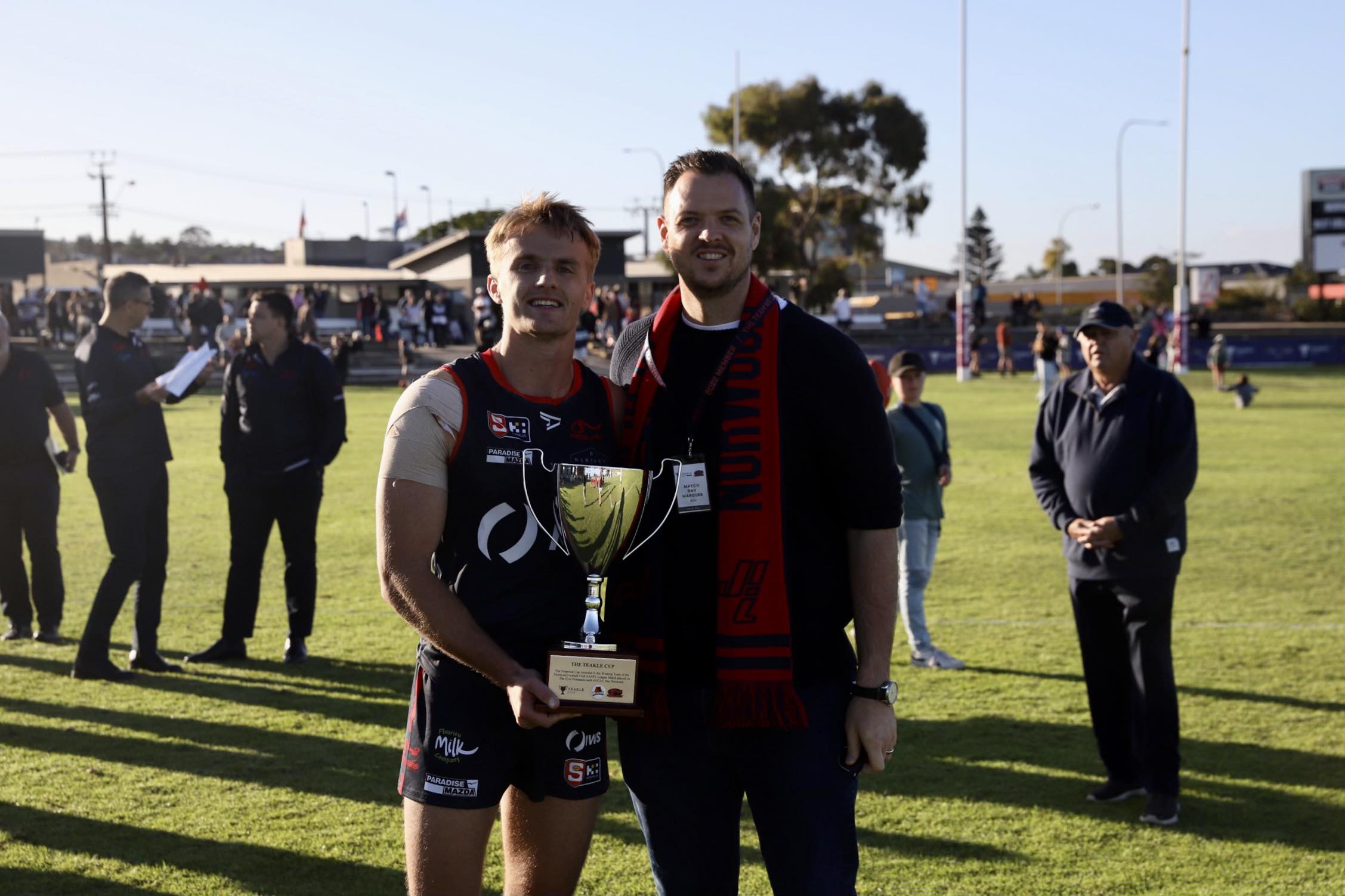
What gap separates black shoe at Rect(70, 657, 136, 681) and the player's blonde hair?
17.5 feet

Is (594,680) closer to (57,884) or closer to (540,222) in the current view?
(540,222)

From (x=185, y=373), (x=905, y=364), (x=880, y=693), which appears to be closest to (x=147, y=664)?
(x=185, y=373)

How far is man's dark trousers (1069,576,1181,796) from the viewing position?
536 centimetres

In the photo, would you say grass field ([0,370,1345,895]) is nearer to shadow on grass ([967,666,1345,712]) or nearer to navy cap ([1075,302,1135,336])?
shadow on grass ([967,666,1345,712])

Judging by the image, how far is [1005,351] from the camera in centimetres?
3931

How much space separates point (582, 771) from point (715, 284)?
3.93 ft

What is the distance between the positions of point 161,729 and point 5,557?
2.59 m

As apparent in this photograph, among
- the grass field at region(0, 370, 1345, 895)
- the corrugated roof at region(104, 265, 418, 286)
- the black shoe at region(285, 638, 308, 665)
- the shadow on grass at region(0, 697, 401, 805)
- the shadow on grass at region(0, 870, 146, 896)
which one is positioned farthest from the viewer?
the corrugated roof at region(104, 265, 418, 286)

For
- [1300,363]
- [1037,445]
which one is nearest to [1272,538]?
[1037,445]

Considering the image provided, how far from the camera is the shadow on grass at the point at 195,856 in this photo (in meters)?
4.66

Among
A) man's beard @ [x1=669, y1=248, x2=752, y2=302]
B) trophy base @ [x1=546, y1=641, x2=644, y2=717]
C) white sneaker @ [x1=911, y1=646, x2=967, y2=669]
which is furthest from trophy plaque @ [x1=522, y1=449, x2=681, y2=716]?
white sneaker @ [x1=911, y1=646, x2=967, y2=669]

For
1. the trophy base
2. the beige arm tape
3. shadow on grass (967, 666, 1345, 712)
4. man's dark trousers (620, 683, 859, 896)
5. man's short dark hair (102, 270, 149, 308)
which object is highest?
man's short dark hair (102, 270, 149, 308)

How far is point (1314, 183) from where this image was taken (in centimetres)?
4747

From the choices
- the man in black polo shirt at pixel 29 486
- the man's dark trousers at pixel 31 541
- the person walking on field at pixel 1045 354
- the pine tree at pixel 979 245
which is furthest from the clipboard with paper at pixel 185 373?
the pine tree at pixel 979 245
